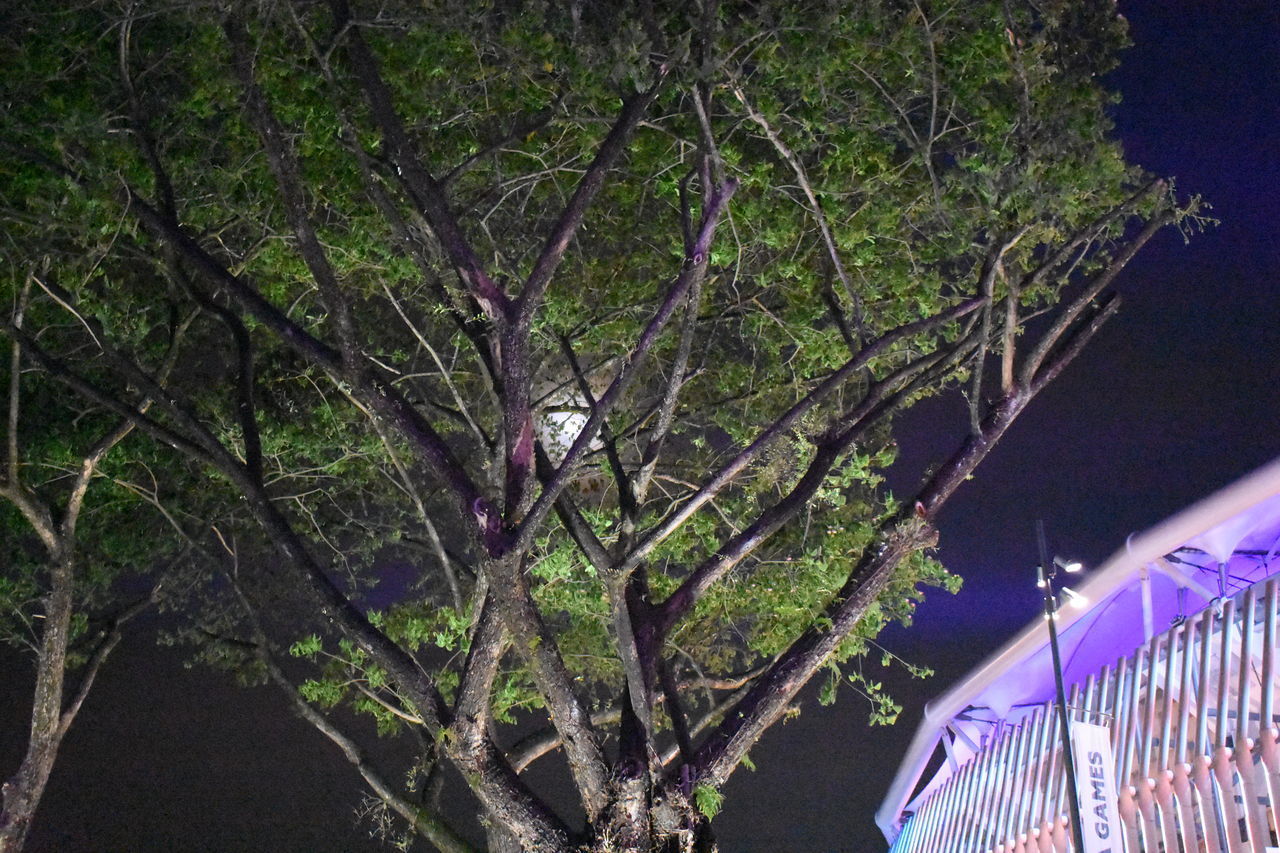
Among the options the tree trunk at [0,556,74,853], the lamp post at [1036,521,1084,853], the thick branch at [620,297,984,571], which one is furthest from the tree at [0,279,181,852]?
the lamp post at [1036,521,1084,853]

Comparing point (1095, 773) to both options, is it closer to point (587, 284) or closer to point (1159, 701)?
point (1159, 701)

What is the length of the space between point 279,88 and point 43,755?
645 centimetres

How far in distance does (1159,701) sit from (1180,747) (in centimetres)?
123

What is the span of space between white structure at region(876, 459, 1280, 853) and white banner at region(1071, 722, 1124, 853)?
23.9 inches

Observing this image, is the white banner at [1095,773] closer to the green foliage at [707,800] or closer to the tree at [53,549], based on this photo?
the green foliage at [707,800]

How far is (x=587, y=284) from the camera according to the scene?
1109cm

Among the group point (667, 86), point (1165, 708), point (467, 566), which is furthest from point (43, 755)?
point (1165, 708)

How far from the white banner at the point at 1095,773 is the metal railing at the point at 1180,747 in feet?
1.61

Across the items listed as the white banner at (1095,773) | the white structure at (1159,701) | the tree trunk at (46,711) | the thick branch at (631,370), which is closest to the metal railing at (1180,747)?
the white structure at (1159,701)

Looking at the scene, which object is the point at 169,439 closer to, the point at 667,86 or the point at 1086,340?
the point at 667,86

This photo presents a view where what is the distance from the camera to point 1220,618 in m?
11.2

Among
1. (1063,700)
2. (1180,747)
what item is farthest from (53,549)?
(1180,747)

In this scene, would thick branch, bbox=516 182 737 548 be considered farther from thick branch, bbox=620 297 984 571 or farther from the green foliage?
the green foliage

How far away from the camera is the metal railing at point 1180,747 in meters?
10.1
